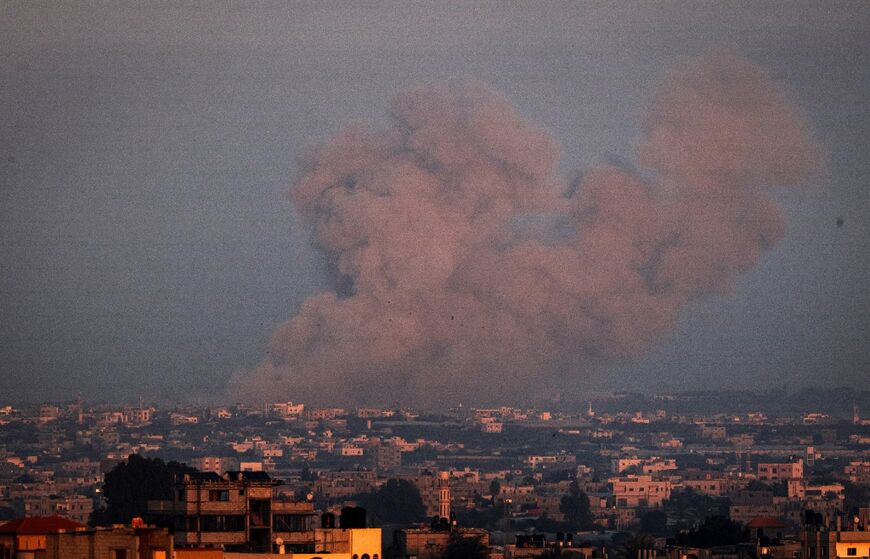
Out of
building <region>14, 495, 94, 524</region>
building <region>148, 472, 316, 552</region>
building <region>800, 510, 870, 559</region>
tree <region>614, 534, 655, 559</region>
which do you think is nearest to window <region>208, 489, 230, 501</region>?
building <region>148, 472, 316, 552</region>

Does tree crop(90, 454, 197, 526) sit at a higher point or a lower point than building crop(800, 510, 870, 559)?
higher

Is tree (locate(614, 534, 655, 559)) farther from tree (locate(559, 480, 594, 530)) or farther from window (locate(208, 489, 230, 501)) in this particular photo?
tree (locate(559, 480, 594, 530))

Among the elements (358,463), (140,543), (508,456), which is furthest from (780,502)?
(140,543)

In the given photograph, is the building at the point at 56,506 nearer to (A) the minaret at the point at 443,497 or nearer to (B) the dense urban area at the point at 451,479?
(B) the dense urban area at the point at 451,479

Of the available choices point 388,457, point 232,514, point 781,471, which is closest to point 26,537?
point 232,514

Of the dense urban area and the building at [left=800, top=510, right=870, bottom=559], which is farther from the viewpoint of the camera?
the building at [left=800, top=510, right=870, bottom=559]

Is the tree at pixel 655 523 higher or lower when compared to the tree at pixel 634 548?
higher

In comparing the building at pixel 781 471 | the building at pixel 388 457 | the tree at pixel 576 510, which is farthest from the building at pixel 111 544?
the building at pixel 388 457
